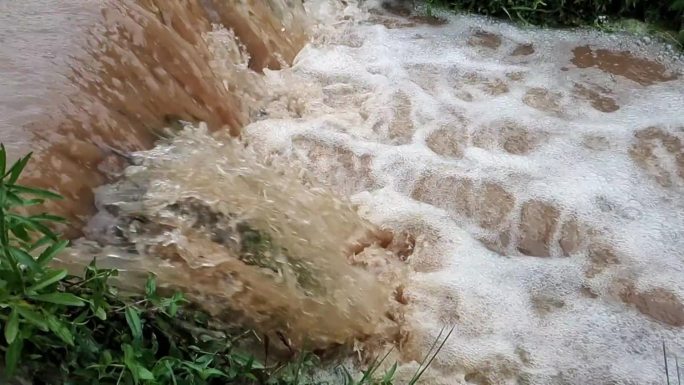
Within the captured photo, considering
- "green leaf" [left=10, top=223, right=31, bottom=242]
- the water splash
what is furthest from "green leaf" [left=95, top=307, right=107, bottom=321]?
the water splash

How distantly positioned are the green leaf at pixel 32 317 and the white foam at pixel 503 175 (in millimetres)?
1329

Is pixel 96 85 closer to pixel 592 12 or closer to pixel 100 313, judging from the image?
pixel 100 313

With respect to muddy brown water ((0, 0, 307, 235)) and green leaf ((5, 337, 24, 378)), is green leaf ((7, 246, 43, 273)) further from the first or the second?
muddy brown water ((0, 0, 307, 235))

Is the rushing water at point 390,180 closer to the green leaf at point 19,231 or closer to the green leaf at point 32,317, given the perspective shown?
Result: the green leaf at point 19,231

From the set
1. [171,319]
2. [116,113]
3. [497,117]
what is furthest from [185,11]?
[171,319]

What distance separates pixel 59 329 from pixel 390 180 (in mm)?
1926

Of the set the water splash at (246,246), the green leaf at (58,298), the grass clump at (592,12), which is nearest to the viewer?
the green leaf at (58,298)

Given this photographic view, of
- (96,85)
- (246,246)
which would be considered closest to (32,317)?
(246,246)

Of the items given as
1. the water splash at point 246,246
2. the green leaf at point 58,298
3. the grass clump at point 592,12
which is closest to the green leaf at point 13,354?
the green leaf at point 58,298

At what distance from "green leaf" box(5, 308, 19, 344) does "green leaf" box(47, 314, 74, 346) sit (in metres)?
0.07

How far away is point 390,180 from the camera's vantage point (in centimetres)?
335

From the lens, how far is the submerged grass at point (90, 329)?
65.1 inches

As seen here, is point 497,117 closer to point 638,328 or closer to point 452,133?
point 452,133

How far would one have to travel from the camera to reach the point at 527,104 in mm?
3791
